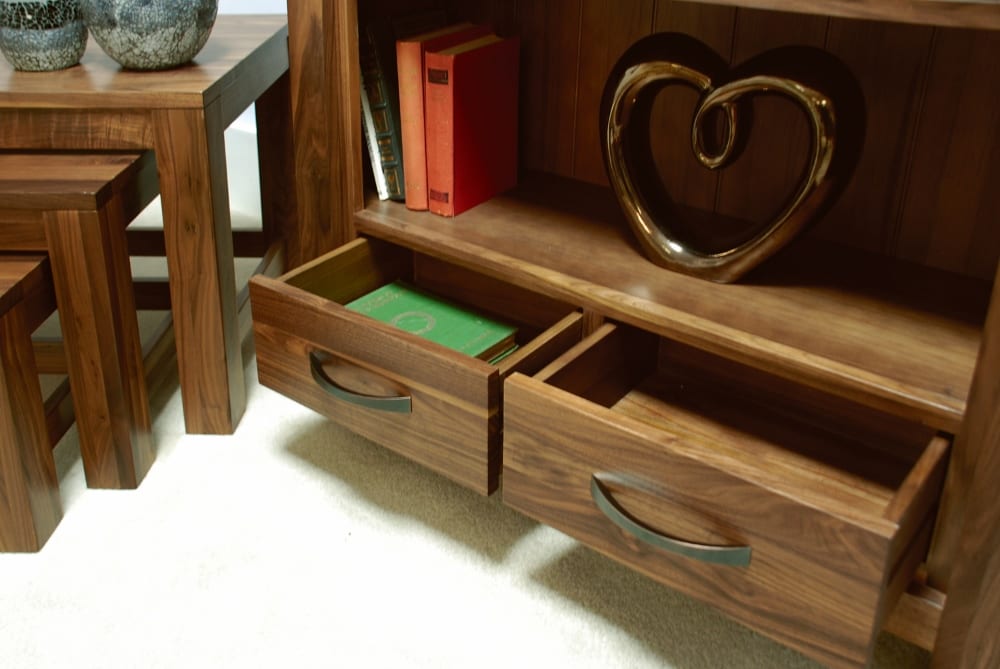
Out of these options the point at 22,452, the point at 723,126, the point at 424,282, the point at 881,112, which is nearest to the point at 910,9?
the point at 881,112

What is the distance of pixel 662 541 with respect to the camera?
0.86 m

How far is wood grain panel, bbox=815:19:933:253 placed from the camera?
102cm

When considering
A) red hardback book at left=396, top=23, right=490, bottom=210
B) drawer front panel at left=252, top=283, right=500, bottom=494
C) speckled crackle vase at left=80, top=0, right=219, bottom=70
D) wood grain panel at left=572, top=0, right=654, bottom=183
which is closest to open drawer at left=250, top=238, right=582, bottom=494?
drawer front panel at left=252, top=283, right=500, bottom=494

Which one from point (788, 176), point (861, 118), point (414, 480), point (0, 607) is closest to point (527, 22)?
point (788, 176)

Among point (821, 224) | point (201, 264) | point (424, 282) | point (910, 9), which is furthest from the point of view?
point (424, 282)

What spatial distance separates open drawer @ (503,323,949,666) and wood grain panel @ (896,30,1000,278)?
196 millimetres

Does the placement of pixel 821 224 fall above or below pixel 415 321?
above

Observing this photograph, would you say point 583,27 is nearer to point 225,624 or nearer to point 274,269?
point 274,269

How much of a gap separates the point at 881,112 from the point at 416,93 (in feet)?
1.73

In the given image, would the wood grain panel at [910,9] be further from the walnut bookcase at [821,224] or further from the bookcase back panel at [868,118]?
the bookcase back panel at [868,118]

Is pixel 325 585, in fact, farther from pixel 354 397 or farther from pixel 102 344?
pixel 102 344

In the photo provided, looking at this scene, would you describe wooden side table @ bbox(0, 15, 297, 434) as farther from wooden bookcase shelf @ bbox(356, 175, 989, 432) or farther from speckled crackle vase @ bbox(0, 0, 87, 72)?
wooden bookcase shelf @ bbox(356, 175, 989, 432)

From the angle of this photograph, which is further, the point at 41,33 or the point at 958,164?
the point at 41,33

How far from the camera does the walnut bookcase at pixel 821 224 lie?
857mm
